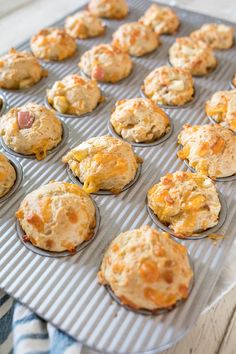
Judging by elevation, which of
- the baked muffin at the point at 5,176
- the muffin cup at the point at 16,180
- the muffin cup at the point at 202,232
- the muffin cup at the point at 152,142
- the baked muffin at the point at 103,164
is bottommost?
the muffin cup at the point at 202,232

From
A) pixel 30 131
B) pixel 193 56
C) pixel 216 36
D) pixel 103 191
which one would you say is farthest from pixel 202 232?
pixel 216 36

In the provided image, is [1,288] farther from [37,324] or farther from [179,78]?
[179,78]

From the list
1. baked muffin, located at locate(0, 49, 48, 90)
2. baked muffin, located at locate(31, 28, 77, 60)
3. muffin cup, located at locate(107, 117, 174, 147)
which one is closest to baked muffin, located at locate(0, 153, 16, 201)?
muffin cup, located at locate(107, 117, 174, 147)

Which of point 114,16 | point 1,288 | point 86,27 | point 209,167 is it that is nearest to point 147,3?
point 114,16

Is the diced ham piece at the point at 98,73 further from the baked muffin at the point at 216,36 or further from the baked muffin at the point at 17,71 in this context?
the baked muffin at the point at 216,36

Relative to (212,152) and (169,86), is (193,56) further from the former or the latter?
(212,152)

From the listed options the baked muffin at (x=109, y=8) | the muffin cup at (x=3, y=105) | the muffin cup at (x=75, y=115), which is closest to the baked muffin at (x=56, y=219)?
the muffin cup at (x=75, y=115)
